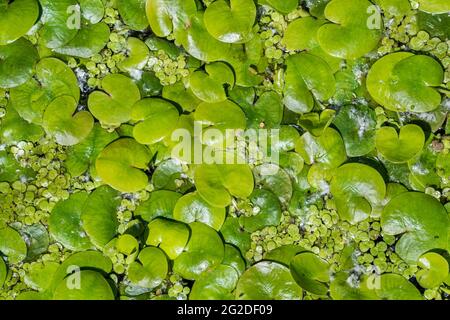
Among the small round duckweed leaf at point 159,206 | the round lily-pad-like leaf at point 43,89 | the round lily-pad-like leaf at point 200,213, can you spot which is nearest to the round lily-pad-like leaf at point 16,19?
the round lily-pad-like leaf at point 43,89

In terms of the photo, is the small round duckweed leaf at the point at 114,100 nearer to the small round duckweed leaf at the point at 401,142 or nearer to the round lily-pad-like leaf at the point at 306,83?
the round lily-pad-like leaf at the point at 306,83

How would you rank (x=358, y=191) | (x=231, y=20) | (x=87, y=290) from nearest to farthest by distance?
(x=87, y=290) < (x=358, y=191) < (x=231, y=20)

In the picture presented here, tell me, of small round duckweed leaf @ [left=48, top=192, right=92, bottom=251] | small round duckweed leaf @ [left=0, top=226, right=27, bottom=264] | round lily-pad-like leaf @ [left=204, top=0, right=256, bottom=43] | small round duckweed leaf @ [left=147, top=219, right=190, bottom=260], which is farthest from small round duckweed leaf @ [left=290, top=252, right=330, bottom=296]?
small round duckweed leaf @ [left=0, top=226, right=27, bottom=264]

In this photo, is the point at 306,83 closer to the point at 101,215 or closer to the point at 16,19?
the point at 101,215

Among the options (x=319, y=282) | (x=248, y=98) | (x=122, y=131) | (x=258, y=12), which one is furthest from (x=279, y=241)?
(x=258, y=12)

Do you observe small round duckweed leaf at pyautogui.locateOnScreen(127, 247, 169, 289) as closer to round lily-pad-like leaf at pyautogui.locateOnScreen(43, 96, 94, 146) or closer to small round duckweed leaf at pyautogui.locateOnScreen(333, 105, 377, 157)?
round lily-pad-like leaf at pyautogui.locateOnScreen(43, 96, 94, 146)

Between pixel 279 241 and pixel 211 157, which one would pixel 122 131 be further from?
pixel 279 241

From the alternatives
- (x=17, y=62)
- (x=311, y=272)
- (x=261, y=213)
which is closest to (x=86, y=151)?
(x=17, y=62)
